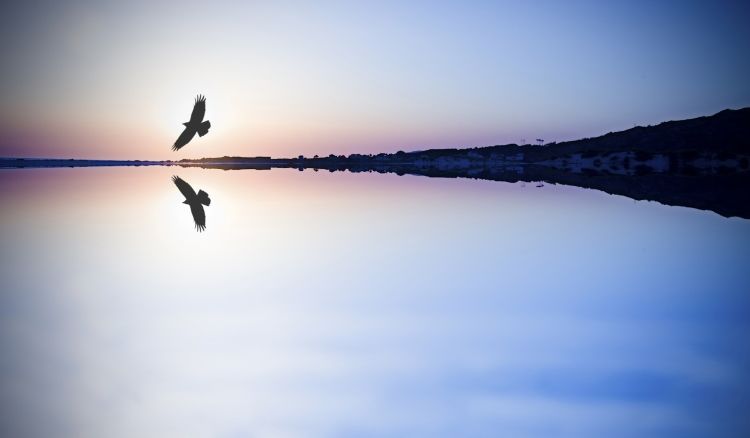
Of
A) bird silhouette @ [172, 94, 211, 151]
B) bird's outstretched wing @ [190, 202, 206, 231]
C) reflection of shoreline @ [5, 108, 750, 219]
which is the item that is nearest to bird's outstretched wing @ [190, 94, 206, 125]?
bird silhouette @ [172, 94, 211, 151]

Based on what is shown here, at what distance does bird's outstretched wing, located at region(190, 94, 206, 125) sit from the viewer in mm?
30609

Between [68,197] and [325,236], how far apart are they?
627 inches

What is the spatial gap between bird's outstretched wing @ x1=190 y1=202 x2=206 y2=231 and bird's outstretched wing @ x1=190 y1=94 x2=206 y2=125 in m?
11.9

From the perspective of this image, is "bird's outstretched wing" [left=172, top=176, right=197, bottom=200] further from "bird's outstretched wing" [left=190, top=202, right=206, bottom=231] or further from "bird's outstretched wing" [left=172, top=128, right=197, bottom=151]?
"bird's outstretched wing" [left=190, top=202, right=206, bottom=231]

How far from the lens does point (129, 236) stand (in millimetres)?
12867

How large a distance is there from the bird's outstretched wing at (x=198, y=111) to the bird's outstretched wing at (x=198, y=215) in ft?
39.2

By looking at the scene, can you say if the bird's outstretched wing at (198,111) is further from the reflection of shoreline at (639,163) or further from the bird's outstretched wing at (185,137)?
the reflection of shoreline at (639,163)

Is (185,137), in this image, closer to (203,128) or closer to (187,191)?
(203,128)

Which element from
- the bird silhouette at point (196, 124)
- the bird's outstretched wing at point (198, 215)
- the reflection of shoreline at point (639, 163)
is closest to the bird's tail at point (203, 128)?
the bird silhouette at point (196, 124)

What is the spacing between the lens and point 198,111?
101ft

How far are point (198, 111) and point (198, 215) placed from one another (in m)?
16.3

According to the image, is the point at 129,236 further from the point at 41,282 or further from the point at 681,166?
the point at 681,166

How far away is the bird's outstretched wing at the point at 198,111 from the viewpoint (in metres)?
30.6

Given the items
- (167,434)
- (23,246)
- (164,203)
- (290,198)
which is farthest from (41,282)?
(290,198)
